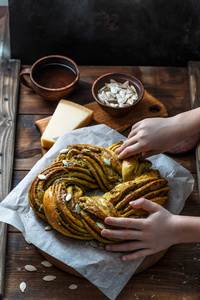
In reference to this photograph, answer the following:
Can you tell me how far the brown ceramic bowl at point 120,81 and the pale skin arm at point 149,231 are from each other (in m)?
0.74

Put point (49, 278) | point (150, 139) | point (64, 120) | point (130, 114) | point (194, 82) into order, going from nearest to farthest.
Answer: point (49, 278), point (150, 139), point (64, 120), point (130, 114), point (194, 82)

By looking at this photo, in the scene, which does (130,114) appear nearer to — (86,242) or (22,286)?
(86,242)

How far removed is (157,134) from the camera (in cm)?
189

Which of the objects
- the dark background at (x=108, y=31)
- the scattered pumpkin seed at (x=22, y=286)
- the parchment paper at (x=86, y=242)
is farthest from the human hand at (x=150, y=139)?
the dark background at (x=108, y=31)

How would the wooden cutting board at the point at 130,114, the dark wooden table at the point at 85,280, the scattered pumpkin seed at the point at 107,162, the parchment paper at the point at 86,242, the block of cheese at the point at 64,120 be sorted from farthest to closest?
the wooden cutting board at the point at 130,114
the block of cheese at the point at 64,120
the scattered pumpkin seed at the point at 107,162
the dark wooden table at the point at 85,280
the parchment paper at the point at 86,242

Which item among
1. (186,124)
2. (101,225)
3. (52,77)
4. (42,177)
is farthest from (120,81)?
(101,225)

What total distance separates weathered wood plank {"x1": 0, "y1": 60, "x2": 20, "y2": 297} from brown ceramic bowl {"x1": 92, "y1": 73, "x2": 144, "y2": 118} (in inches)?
18.8

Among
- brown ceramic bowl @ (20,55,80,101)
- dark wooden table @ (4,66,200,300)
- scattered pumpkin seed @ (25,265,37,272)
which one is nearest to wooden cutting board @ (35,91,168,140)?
brown ceramic bowl @ (20,55,80,101)

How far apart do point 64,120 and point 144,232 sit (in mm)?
863

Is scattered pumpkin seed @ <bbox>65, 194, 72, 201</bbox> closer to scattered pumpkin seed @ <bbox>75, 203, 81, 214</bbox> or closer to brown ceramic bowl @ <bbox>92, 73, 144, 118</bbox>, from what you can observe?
scattered pumpkin seed @ <bbox>75, 203, 81, 214</bbox>

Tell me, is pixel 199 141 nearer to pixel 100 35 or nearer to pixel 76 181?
pixel 76 181

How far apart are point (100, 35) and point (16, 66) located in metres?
0.56

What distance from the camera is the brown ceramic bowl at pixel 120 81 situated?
7.43 ft

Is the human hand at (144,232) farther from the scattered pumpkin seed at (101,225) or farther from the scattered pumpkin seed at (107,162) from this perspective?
the scattered pumpkin seed at (107,162)
